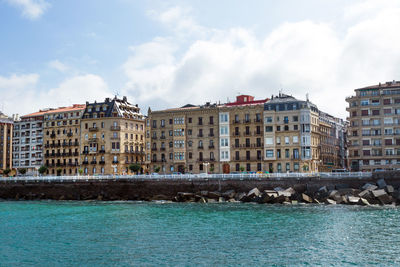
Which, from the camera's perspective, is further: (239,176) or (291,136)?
(291,136)

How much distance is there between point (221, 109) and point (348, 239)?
214 feet

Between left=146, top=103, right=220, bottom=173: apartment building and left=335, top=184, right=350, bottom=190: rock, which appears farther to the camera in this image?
left=146, top=103, right=220, bottom=173: apartment building

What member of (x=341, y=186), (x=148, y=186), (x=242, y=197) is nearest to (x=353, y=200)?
(x=341, y=186)

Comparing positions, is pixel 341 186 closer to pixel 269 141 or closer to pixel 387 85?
pixel 269 141

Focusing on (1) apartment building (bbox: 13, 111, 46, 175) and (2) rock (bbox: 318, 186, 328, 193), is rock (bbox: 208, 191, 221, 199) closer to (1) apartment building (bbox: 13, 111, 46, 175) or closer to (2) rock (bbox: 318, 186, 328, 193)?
(2) rock (bbox: 318, 186, 328, 193)

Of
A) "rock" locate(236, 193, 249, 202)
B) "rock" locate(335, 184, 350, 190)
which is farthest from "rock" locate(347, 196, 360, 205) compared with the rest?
"rock" locate(236, 193, 249, 202)

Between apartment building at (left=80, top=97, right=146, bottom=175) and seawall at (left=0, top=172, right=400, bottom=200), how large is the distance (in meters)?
26.1

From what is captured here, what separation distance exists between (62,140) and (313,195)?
250 feet

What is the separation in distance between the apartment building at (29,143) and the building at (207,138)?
41.0 metres

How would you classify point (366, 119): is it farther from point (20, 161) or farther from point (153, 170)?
point (20, 161)

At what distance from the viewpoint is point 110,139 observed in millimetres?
115625

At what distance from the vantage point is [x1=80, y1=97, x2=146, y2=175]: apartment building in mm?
114750

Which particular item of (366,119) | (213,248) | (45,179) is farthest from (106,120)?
(213,248)

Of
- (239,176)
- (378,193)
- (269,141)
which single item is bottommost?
(378,193)
